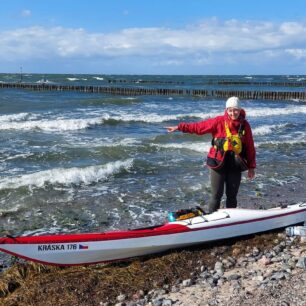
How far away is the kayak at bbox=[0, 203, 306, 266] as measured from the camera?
15.8 ft

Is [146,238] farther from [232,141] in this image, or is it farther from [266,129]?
[266,129]

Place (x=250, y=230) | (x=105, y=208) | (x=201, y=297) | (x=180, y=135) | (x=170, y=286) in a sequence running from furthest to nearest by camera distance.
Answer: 1. (x=180, y=135)
2. (x=105, y=208)
3. (x=250, y=230)
4. (x=170, y=286)
5. (x=201, y=297)

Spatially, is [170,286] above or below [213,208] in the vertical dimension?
below

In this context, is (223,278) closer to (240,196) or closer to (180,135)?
(240,196)

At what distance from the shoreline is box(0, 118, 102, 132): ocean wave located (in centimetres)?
1364

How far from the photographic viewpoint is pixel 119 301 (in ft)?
14.4

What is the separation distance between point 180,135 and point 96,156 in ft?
16.1

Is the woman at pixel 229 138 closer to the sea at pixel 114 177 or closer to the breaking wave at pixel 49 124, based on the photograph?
the sea at pixel 114 177

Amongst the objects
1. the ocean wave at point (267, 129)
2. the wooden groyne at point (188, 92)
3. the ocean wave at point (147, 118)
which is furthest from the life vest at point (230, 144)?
the wooden groyne at point (188, 92)

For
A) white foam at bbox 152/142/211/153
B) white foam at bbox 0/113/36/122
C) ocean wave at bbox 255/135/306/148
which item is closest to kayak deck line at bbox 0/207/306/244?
white foam at bbox 152/142/211/153

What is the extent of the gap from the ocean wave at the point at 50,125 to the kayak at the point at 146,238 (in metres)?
13.4

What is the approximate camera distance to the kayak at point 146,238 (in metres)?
4.82

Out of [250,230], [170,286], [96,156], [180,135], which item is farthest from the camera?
[180,135]

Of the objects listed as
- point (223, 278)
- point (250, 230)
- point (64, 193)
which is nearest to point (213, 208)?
point (250, 230)
